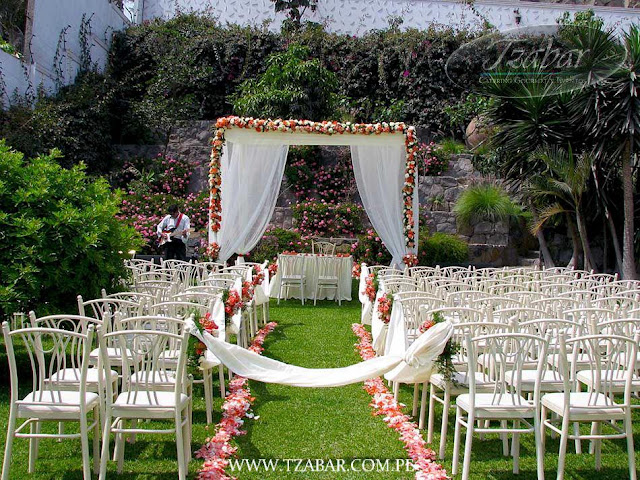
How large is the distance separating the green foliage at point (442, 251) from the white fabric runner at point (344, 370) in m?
8.63

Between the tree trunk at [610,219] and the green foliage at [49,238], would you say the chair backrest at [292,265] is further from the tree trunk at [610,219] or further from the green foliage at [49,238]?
the tree trunk at [610,219]

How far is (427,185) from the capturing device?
14.8 metres

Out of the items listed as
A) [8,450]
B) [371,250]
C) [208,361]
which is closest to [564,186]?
[371,250]

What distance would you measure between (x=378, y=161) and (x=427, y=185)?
4.03 metres

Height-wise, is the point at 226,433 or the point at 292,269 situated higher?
the point at 292,269

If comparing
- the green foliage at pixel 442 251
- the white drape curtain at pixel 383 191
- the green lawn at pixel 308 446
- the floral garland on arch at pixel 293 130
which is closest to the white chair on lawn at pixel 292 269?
the floral garland on arch at pixel 293 130

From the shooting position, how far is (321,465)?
3922mm

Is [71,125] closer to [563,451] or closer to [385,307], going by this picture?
[385,307]

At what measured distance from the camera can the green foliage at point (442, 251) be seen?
1301 centimetres

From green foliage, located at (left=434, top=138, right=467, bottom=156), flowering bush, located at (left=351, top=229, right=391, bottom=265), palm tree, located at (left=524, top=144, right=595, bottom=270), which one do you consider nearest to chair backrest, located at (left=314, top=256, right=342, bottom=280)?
flowering bush, located at (left=351, top=229, right=391, bottom=265)

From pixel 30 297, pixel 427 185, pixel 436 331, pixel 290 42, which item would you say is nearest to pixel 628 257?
pixel 427 185

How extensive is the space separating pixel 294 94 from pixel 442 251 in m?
5.36

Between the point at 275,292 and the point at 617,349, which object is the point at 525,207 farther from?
the point at 617,349

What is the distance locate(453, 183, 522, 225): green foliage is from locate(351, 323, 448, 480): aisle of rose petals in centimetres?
832
